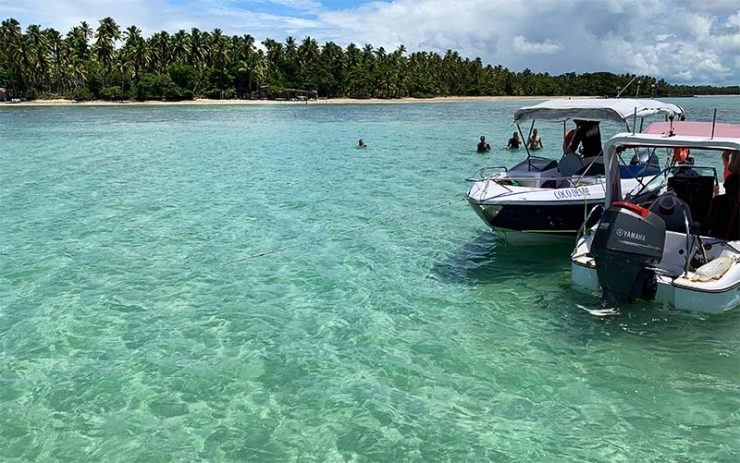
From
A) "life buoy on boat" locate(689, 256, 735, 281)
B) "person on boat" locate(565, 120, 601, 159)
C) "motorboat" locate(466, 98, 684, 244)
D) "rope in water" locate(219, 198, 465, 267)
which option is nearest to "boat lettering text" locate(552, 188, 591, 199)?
"motorboat" locate(466, 98, 684, 244)

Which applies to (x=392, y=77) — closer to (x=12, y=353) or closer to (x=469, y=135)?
(x=469, y=135)

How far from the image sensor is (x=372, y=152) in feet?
106

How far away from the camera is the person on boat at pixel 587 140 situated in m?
14.5

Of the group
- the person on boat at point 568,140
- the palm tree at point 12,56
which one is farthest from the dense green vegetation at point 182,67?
the person on boat at point 568,140

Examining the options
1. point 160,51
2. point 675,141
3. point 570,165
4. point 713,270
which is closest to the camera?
point 713,270

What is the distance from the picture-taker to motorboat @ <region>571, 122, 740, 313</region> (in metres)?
7.77

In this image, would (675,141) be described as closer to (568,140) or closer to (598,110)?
(598,110)

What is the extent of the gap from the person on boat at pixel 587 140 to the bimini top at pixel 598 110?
1.95 metres

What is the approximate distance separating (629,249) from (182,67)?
368 feet

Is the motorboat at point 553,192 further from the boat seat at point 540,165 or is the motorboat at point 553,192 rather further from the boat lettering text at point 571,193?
the boat seat at point 540,165

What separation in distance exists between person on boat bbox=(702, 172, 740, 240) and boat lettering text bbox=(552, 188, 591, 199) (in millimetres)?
2395

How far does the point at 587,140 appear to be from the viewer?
47.6 feet

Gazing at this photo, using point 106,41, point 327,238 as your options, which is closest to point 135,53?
point 106,41

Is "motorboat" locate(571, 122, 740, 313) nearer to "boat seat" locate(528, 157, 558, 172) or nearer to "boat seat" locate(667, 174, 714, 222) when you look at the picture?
"boat seat" locate(667, 174, 714, 222)
